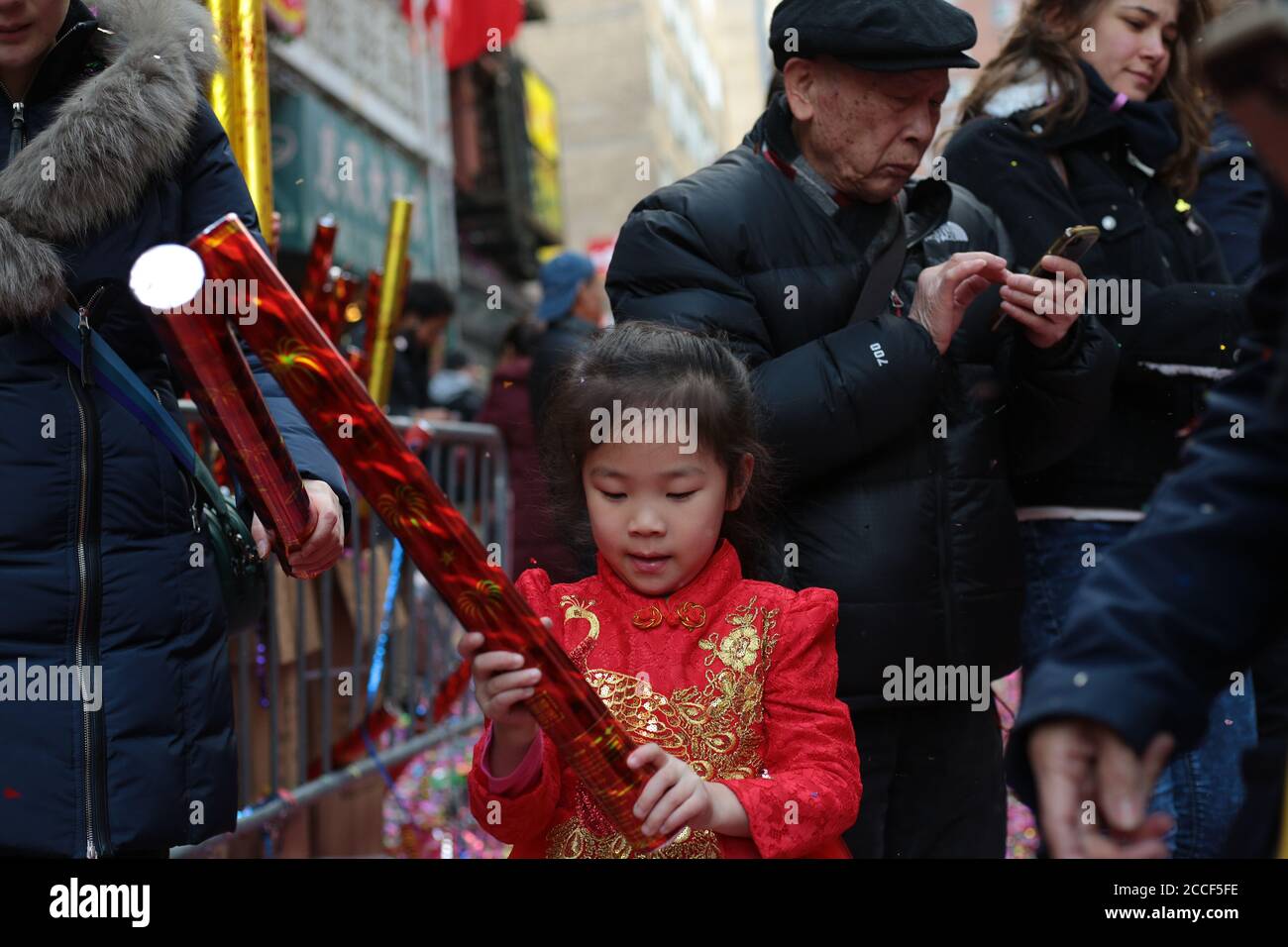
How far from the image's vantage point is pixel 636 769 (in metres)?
1.86

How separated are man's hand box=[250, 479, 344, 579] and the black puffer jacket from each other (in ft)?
1.92

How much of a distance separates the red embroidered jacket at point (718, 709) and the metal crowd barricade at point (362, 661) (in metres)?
1.33

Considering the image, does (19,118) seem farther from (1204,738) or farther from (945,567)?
(1204,738)

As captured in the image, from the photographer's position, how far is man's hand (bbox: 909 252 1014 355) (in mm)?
2443

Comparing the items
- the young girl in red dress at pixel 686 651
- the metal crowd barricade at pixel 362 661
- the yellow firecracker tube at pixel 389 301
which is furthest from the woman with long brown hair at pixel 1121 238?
the yellow firecracker tube at pixel 389 301

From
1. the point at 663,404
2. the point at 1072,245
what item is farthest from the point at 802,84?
the point at 663,404

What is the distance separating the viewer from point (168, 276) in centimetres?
170

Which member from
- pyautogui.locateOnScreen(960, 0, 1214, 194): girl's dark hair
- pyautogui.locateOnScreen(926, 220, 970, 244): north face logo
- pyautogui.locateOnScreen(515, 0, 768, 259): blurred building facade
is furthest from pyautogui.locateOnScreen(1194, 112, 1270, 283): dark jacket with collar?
pyautogui.locateOnScreen(515, 0, 768, 259): blurred building facade

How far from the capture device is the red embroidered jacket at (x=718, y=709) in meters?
2.07

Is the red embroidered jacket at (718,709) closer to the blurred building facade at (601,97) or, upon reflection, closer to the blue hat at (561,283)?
the blue hat at (561,283)

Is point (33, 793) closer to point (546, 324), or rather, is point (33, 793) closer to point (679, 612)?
point (679, 612)

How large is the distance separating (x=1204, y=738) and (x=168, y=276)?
202cm

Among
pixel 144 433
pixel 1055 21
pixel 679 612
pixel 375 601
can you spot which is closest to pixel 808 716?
pixel 679 612

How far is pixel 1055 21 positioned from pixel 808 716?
1.83 meters
